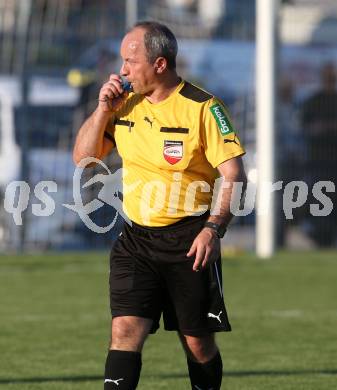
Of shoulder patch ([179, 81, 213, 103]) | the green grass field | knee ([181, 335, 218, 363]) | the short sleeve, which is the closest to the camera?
the short sleeve

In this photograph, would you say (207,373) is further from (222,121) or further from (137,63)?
(137,63)

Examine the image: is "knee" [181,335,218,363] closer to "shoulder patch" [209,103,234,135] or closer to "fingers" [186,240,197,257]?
"fingers" [186,240,197,257]

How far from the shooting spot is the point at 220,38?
21859 millimetres

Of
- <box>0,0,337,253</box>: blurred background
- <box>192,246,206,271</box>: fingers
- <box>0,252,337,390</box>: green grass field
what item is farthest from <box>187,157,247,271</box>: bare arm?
<box>0,0,337,253</box>: blurred background

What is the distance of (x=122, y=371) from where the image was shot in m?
6.20

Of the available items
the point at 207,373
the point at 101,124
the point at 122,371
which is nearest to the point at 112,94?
the point at 101,124

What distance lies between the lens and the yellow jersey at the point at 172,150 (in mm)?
6160

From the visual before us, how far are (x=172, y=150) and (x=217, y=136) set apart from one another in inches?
9.7

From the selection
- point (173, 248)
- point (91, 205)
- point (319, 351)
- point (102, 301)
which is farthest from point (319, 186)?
point (173, 248)

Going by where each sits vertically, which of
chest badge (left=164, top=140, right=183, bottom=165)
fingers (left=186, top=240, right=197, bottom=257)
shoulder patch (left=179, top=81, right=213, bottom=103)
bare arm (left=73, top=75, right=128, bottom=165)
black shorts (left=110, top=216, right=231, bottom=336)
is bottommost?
black shorts (left=110, top=216, right=231, bottom=336)

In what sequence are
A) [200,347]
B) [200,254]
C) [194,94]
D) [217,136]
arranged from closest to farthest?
[200,254], [217,136], [194,94], [200,347]

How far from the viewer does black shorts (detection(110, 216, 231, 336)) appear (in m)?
6.32

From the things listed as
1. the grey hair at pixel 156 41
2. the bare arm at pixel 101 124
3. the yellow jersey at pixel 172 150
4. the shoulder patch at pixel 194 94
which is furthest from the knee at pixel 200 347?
the grey hair at pixel 156 41

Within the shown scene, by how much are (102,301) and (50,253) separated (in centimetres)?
751
